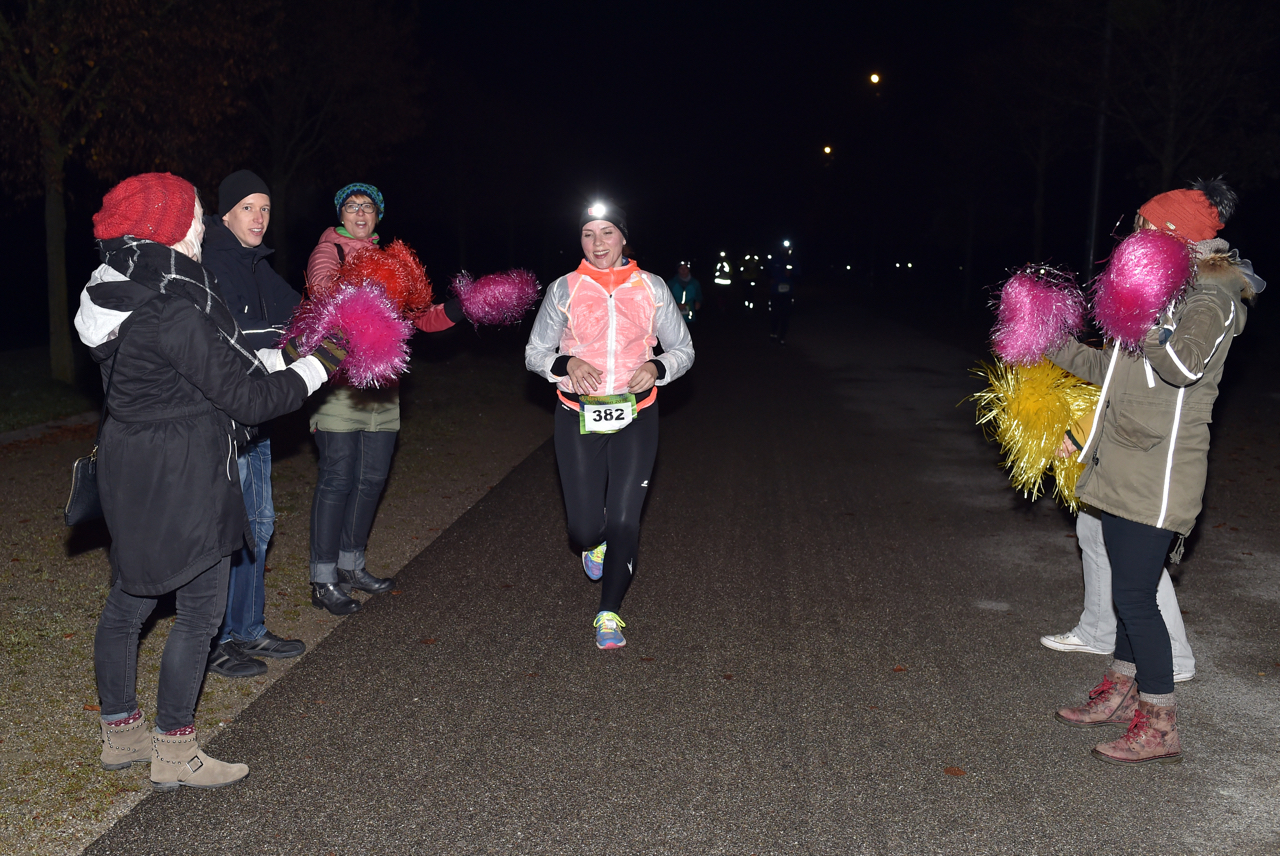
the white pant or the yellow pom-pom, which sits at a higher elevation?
the yellow pom-pom

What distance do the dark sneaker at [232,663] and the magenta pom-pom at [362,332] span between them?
63.5 inches

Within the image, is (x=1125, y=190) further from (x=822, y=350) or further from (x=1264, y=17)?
(x=822, y=350)

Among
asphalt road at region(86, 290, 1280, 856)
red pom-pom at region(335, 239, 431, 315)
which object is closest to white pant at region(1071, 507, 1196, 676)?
asphalt road at region(86, 290, 1280, 856)

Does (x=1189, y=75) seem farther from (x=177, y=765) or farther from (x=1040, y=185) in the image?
(x=177, y=765)

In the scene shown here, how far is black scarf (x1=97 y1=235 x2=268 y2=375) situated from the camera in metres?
3.45

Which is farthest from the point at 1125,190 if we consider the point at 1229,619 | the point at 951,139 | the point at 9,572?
the point at 9,572

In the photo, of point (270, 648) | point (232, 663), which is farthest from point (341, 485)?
point (232, 663)

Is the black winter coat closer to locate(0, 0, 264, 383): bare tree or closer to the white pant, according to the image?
the white pant

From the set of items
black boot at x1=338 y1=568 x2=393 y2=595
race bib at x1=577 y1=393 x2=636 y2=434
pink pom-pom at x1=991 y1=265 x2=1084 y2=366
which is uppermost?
pink pom-pom at x1=991 y1=265 x2=1084 y2=366

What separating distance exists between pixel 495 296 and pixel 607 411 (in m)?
1.07

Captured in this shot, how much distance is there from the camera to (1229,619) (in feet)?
19.0

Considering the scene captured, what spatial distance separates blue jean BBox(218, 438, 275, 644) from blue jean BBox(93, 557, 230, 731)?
3.52 ft

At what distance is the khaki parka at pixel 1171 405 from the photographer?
3.79 metres

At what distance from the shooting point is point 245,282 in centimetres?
472
